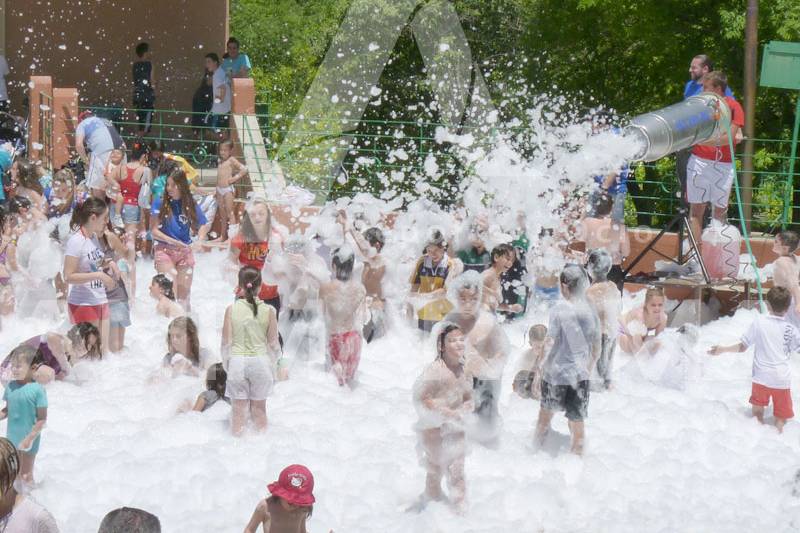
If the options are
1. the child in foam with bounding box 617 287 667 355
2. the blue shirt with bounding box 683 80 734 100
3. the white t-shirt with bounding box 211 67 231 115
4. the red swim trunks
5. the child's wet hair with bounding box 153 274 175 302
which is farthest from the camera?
the white t-shirt with bounding box 211 67 231 115

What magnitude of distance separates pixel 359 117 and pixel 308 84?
2.53 meters

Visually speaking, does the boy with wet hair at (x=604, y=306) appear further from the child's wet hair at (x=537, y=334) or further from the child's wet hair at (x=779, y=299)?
the child's wet hair at (x=779, y=299)

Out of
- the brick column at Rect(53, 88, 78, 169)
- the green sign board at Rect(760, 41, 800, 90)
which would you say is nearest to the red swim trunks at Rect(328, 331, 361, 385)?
the green sign board at Rect(760, 41, 800, 90)

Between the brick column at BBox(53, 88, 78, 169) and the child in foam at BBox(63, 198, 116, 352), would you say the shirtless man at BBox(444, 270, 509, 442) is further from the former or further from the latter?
the brick column at BBox(53, 88, 78, 169)

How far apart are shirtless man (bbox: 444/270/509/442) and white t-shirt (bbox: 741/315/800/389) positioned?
193cm

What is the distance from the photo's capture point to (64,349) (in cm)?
898

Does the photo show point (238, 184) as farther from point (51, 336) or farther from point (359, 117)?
point (359, 117)

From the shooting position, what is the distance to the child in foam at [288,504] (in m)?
5.84

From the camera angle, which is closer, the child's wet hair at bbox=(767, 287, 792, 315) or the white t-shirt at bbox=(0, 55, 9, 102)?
the child's wet hair at bbox=(767, 287, 792, 315)

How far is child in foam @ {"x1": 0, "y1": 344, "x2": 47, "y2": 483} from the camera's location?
23.0 feet

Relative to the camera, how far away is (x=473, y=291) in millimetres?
8023

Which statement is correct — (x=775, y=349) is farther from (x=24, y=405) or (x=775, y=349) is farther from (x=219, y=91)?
(x=219, y=91)

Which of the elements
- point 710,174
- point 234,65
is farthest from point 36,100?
point 710,174

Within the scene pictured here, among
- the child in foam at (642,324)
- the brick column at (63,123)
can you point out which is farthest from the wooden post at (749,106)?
the brick column at (63,123)
